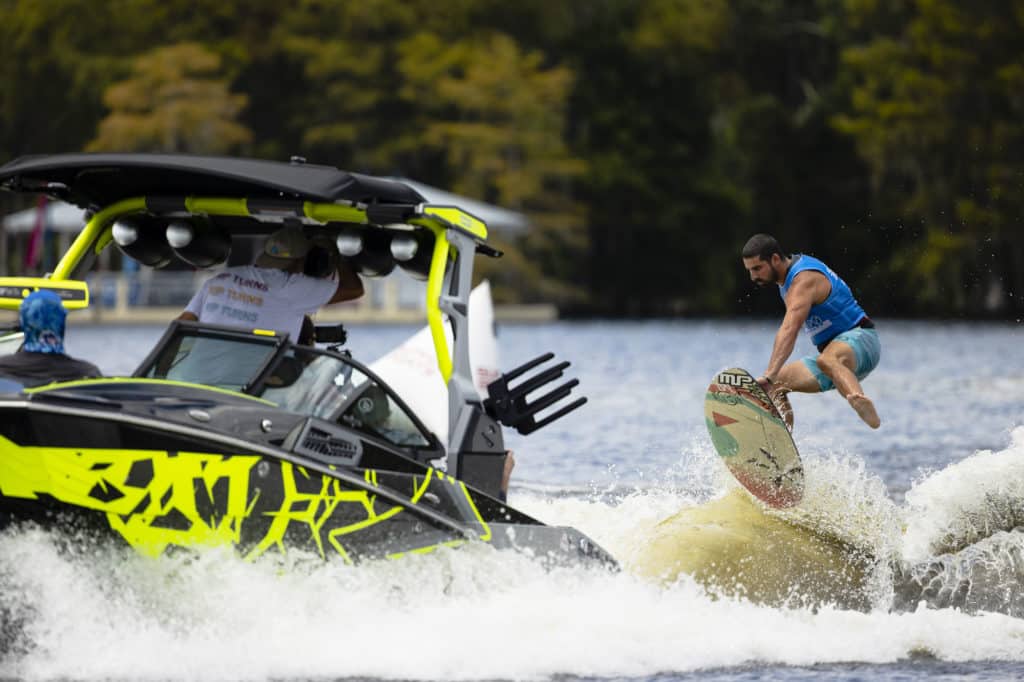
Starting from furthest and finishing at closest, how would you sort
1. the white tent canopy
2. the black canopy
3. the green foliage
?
the green foliage → the white tent canopy → the black canopy

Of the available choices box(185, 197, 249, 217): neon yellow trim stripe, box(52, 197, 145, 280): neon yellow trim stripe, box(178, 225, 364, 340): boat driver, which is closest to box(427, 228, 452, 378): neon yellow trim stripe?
box(178, 225, 364, 340): boat driver

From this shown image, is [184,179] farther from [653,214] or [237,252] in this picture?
[653,214]

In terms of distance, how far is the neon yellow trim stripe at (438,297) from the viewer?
27.7 ft

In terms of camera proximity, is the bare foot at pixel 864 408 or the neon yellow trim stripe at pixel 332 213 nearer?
the neon yellow trim stripe at pixel 332 213

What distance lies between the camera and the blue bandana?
7.61m

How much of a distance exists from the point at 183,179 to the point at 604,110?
6087cm

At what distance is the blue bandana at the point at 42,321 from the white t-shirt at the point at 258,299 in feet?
2.90

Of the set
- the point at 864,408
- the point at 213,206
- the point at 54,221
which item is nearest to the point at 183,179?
the point at 213,206

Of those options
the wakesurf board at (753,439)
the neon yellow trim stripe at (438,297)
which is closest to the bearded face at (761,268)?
the wakesurf board at (753,439)

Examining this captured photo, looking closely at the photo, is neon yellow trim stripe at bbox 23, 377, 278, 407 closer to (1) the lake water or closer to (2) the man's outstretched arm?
(1) the lake water

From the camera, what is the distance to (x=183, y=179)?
8539mm

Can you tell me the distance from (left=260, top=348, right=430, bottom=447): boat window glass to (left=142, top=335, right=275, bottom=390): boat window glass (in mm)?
116

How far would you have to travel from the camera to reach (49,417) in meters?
7.28

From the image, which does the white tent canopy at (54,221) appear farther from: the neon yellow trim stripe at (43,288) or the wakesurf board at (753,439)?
the neon yellow trim stripe at (43,288)
